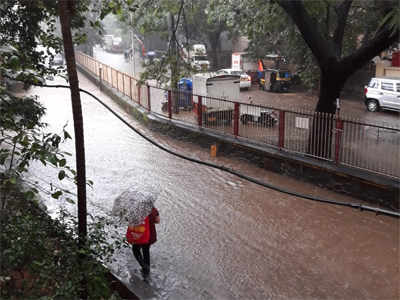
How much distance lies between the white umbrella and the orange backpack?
0.89ft

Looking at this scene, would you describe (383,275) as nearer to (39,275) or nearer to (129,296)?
(129,296)

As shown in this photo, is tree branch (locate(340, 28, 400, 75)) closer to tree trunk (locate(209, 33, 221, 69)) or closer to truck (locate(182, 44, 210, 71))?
truck (locate(182, 44, 210, 71))

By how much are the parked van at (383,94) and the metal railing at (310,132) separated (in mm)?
9166

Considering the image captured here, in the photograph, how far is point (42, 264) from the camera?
444cm

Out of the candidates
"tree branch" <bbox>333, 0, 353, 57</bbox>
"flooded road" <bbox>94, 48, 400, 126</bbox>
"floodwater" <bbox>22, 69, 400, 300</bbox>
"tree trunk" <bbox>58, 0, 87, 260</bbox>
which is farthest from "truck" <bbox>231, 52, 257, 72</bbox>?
"tree trunk" <bbox>58, 0, 87, 260</bbox>

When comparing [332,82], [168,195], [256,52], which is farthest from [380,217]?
[256,52]

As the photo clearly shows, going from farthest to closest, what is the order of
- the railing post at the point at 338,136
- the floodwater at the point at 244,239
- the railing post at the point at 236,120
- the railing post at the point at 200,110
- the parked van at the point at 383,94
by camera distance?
the parked van at the point at 383,94 → the railing post at the point at 200,110 → the railing post at the point at 236,120 → the railing post at the point at 338,136 → the floodwater at the point at 244,239

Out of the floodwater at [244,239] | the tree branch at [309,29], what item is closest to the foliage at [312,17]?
the tree branch at [309,29]

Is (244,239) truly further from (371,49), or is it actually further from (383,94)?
(383,94)

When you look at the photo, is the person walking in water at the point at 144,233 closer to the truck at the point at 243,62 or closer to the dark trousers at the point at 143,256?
the dark trousers at the point at 143,256

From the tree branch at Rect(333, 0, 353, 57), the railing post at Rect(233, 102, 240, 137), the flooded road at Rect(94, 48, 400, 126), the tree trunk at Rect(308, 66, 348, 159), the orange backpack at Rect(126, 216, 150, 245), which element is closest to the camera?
the orange backpack at Rect(126, 216, 150, 245)

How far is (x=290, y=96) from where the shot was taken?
2783 centimetres

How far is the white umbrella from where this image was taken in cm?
629

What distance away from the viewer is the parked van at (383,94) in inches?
811
